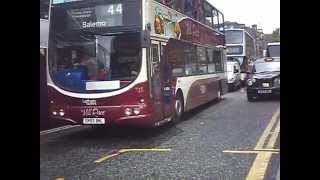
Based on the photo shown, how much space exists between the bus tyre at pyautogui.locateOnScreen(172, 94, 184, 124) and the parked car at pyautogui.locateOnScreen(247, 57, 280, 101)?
19.4ft

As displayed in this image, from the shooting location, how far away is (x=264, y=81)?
17.6m

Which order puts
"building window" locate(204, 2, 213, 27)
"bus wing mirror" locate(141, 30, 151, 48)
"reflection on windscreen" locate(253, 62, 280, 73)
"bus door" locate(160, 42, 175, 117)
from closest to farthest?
"bus wing mirror" locate(141, 30, 151, 48)
"bus door" locate(160, 42, 175, 117)
"building window" locate(204, 2, 213, 27)
"reflection on windscreen" locate(253, 62, 280, 73)

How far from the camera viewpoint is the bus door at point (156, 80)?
9.63 m

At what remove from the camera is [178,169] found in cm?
689

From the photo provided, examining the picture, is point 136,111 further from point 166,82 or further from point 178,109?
point 178,109

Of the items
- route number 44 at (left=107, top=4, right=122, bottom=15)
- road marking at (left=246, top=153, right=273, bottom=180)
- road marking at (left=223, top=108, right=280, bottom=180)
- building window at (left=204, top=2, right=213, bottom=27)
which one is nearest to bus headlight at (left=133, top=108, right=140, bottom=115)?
route number 44 at (left=107, top=4, right=122, bottom=15)

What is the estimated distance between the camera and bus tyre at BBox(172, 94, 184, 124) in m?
11.7

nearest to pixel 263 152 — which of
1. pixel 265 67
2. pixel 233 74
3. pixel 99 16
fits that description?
pixel 99 16

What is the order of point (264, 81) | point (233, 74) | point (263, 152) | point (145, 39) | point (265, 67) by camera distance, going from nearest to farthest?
1. point (263, 152)
2. point (145, 39)
3. point (264, 81)
4. point (265, 67)
5. point (233, 74)

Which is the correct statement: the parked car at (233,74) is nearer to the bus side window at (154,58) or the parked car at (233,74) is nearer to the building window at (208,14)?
the building window at (208,14)

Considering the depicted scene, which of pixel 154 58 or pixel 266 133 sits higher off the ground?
pixel 154 58

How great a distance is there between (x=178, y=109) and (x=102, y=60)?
301cm

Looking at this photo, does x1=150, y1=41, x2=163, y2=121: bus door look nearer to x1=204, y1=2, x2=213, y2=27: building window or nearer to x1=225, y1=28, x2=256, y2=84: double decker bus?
x1=204, y1=2, x2=213, y2=27: building window
